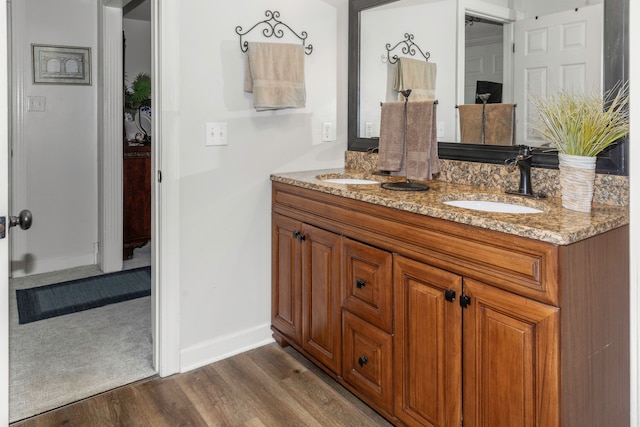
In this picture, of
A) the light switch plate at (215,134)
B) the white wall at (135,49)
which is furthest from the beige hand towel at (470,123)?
the white wall at (135,49)

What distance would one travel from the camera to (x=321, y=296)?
2213 millimetres

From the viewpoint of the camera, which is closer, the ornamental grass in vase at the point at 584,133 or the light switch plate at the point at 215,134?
the ornamental grass in vase at the point at 584,133

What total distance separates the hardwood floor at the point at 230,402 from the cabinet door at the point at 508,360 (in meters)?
0.57

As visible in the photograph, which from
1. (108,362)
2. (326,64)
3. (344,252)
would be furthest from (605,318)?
(108,362)

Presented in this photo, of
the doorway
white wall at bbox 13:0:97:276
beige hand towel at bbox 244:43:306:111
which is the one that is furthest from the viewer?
white wall at bbox 13:0:97:276

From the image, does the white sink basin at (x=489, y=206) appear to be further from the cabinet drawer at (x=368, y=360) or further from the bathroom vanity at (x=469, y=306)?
the cabinet drawer at (x=368, y=360)

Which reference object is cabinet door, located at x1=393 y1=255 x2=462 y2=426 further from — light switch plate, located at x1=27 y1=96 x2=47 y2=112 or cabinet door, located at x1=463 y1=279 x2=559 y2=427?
light switch plate, located at x1=27 y1=96 x2=47 y2=112

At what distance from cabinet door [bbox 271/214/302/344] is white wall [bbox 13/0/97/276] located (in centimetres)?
224

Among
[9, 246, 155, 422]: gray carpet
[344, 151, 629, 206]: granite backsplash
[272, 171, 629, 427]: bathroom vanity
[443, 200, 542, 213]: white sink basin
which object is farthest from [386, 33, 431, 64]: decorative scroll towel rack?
[9, 246, 155, 422]: gray carpet

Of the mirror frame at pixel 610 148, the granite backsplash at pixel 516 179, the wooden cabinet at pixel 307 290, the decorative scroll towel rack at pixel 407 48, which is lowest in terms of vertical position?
the wooden cabinet at pixel 307 290

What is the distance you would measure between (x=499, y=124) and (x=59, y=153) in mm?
3358

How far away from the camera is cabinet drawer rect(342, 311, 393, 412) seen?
1.88 m

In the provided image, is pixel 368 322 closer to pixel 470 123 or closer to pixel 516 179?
pixel 516 179

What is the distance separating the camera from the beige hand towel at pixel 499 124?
201 cm
